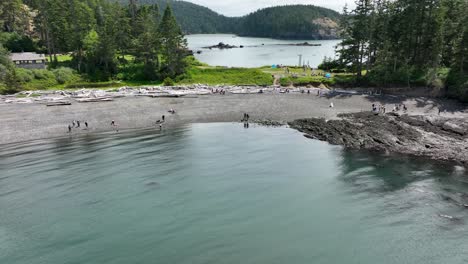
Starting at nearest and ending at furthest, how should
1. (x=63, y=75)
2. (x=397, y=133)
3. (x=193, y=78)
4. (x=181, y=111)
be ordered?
(x=397, y=133) → (x=181, y=111) → (x=63, y=75) → (x=193, y=78)

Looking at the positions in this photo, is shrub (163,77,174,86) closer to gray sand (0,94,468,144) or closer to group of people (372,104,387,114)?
gray sand (0,94,468,144)

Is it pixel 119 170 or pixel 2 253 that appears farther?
pixel 119 170

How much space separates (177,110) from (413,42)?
57.3 meters

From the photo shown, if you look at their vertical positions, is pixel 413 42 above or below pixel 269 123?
above

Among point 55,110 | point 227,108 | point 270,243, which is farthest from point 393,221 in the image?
point 55,110

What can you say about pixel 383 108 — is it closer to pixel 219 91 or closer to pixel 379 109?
pixel 379 109

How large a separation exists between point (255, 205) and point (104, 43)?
7142cm

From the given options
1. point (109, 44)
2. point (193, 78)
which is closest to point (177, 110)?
point (193, 78)

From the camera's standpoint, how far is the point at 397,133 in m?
48.6

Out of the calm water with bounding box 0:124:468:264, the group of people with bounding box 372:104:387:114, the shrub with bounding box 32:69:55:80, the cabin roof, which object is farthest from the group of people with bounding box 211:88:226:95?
the cabin roof

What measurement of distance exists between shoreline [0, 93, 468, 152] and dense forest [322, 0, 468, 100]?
276 inches

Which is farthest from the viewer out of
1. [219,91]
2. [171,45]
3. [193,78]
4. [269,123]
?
[193,78]

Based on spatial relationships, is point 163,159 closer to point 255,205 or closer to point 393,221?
point 255,205

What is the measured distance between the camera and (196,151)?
45.9 meters
